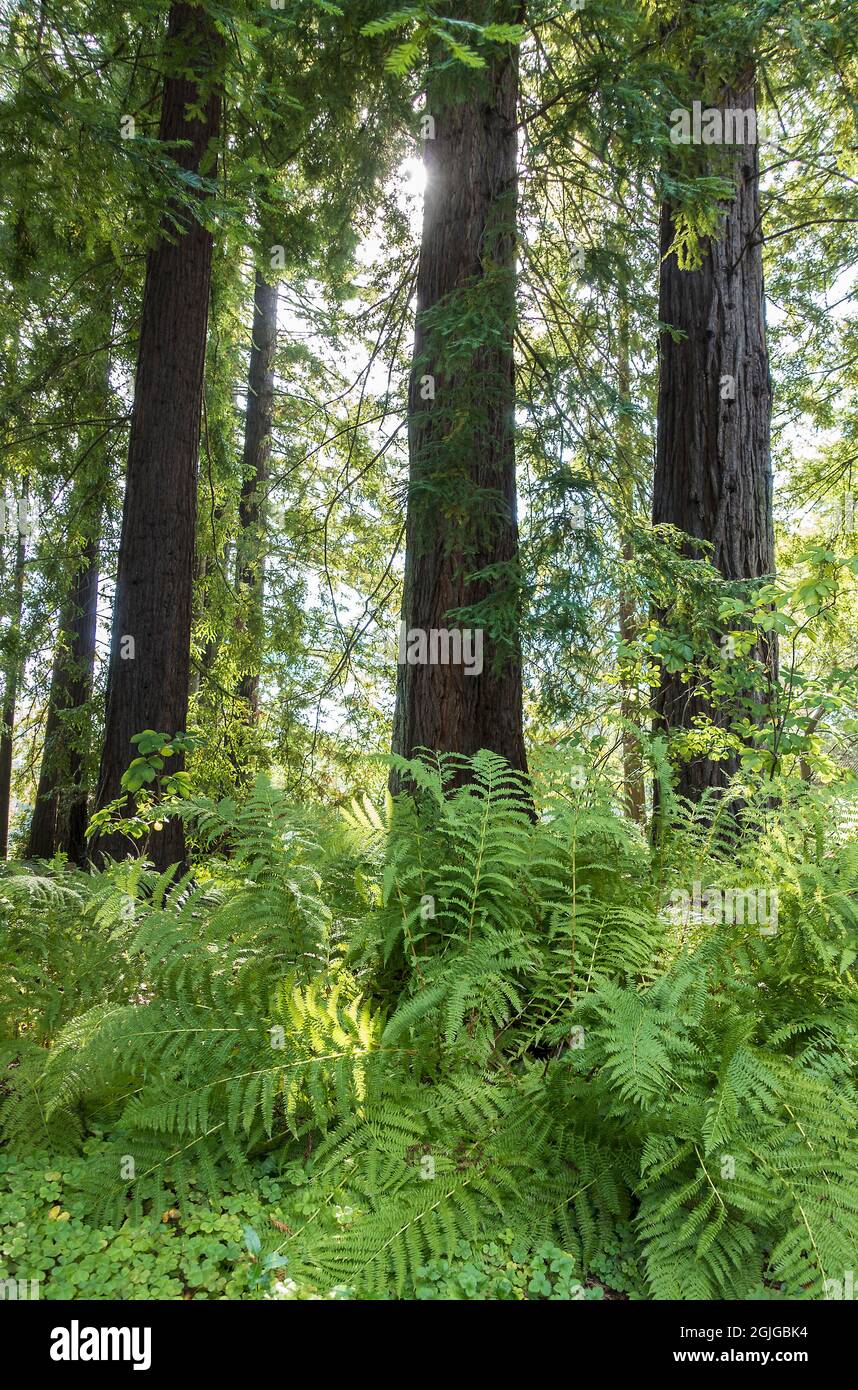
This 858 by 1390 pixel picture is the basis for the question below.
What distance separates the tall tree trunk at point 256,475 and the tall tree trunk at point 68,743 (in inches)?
62.8

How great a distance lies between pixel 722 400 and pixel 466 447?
6.56 feet

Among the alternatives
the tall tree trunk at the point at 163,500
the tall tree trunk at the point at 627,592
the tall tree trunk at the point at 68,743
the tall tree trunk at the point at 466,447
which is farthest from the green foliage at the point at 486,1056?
the tall tree trunk at the point at 68,743

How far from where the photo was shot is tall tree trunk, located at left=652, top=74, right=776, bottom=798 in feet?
18.3

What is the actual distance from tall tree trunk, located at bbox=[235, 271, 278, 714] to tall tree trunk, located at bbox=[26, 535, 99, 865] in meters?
1.59

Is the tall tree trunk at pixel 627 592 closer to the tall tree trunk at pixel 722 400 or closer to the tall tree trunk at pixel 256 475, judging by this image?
the tall tree trunk at pixel 722 400

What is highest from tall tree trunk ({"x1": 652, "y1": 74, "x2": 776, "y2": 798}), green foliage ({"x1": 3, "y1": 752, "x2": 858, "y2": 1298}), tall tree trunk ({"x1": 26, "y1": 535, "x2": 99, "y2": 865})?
tall tree trunk ({"x1": 652, "y1": 74, "x2": 776, "y2": 798})

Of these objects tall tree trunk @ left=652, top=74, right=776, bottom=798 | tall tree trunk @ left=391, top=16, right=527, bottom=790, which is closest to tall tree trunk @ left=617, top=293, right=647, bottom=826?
tall tree trunk @ left=652, top=74, right=776, bottom=798

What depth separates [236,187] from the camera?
16.4 feet

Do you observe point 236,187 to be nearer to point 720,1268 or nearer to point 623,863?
point 623,863

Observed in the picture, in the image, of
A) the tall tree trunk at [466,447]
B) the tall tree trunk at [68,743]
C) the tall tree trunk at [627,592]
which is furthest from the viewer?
the tall tree trunk at [68,743]

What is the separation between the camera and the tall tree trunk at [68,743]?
8828 millimetres

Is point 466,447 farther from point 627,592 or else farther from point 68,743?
point 68,743

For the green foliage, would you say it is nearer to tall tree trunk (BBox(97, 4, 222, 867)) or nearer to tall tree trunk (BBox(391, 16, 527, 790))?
tall tree trunk (BBox(391, 16, 527, 790))

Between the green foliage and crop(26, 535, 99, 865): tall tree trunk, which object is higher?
crop(26, 535, 99, 865): tall tree trunk
